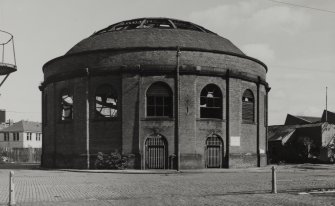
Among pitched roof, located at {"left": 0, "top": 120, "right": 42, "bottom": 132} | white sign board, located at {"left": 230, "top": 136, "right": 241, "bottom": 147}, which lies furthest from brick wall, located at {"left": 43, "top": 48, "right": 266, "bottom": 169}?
→ pitched roof, located at {"left": 0, "top": 120, "right": 42, "bottom": 132}

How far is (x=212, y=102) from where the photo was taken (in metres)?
30.3

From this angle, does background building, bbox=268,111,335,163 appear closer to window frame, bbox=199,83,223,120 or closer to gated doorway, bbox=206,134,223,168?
gated doorway, bbox=206,134,223,168

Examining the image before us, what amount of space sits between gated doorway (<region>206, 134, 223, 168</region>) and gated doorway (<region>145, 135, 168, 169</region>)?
9.63ft

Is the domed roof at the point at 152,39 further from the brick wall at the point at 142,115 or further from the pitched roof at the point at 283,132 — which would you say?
the pitched roof at the point at 283,132

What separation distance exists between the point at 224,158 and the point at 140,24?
12363 millimetres

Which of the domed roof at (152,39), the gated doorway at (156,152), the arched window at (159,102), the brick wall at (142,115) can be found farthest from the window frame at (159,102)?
the domed roof at (152,39)

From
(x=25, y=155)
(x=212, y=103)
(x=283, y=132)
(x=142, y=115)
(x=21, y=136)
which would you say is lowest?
(x=25, y=155)

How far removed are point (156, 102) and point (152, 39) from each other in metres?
4.60

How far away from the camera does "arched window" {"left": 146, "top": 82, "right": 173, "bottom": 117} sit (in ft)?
95.9

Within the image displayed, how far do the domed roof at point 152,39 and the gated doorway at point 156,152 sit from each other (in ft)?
19.8

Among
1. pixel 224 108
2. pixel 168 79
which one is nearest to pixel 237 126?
pixel 224 108

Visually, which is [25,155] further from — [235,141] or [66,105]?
[235,141]

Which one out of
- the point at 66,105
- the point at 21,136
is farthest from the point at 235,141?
the point at 21,136

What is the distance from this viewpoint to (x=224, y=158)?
30.2 metres
